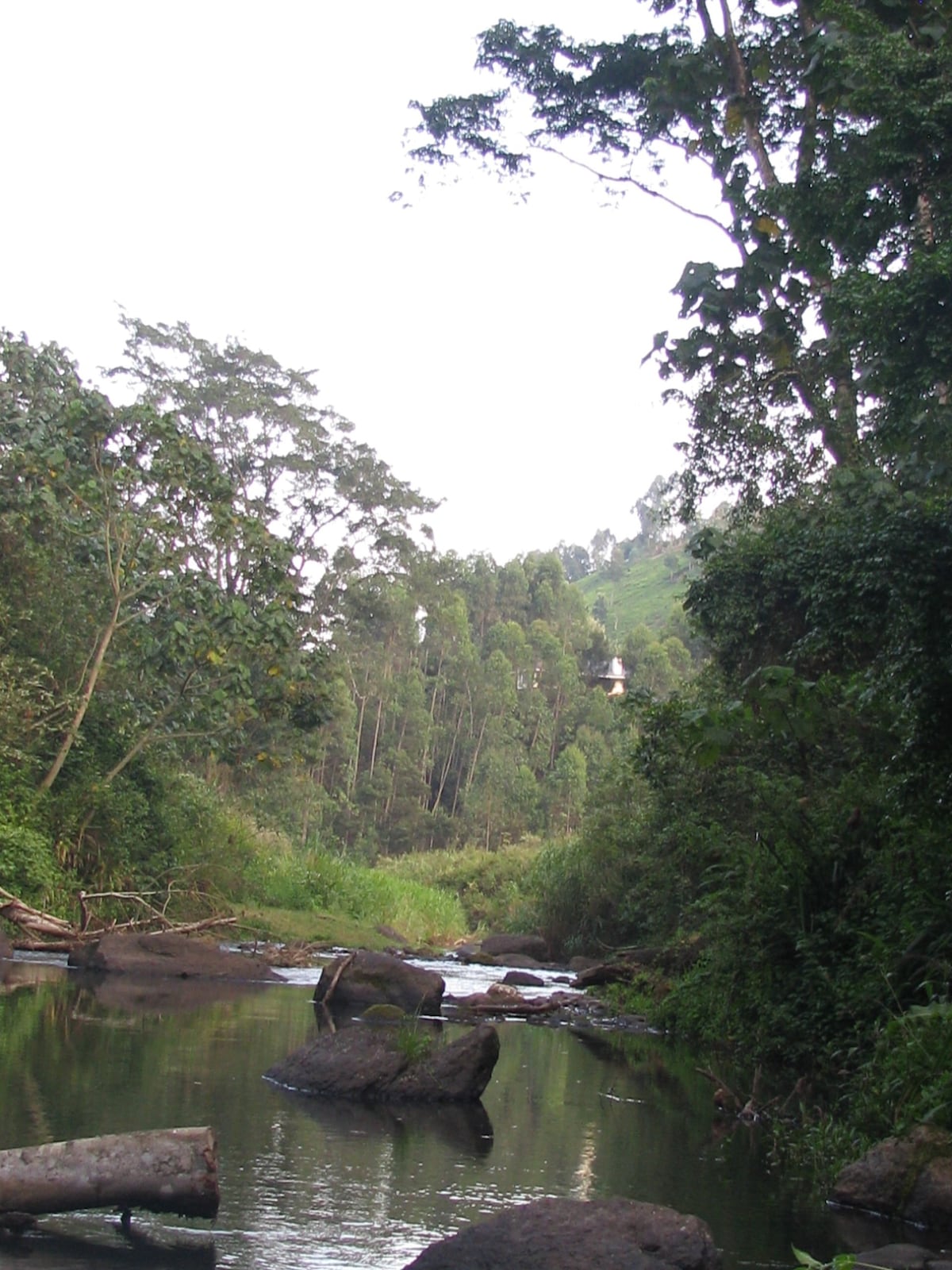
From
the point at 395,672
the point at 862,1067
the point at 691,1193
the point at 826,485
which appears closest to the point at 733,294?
the point at 826,485

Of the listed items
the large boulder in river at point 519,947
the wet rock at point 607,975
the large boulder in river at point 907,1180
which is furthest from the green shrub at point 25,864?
the large boulder in river at point 907,1180

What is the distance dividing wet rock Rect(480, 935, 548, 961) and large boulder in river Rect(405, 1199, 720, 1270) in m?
20.7

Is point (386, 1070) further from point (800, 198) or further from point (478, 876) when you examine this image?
point (478, 876)

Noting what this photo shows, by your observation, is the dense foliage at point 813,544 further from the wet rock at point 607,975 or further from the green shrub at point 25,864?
the green shrub at point 25,864

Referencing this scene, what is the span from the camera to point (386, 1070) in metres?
8.98

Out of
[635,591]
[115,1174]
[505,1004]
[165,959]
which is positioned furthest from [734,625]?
[635,591]

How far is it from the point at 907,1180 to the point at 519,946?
1979 cm

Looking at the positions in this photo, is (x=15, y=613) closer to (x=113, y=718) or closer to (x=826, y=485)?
(x=113, y=718)

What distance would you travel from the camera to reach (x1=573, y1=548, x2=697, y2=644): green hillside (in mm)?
89625

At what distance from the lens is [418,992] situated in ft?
46.6

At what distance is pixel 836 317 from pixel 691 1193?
8.55 m

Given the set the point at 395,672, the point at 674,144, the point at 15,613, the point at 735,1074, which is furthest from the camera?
the point at 395,672

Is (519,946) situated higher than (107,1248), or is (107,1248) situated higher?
(107,1248)

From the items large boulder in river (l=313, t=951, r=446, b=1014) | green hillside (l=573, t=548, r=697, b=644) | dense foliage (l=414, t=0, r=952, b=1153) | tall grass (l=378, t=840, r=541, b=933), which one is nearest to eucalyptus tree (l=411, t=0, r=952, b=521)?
dense foliage (l=414, t=0, r=952, b=1153)
